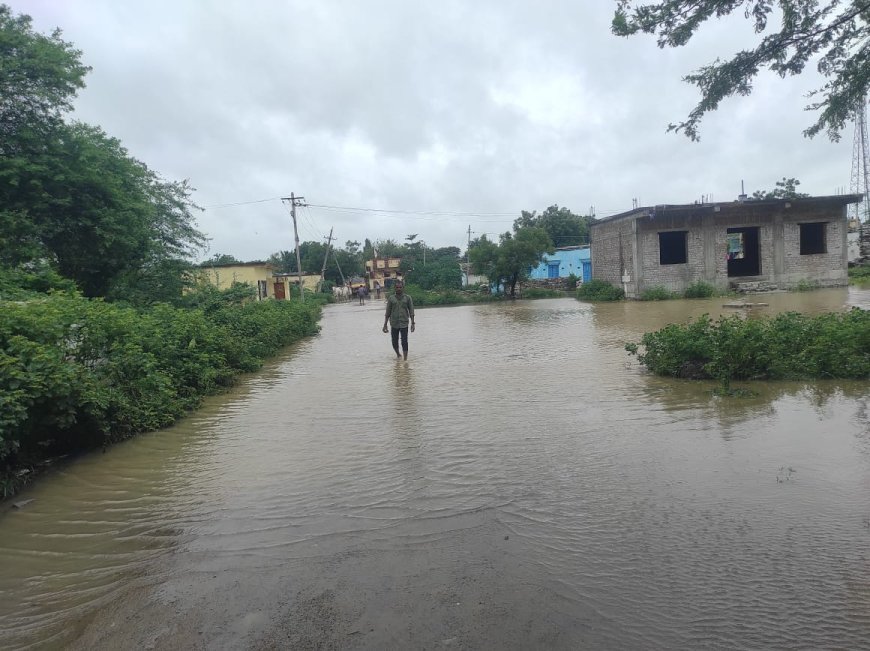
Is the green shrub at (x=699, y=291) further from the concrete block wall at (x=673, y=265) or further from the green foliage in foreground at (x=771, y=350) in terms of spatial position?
the green foliage in foreground at (x=771, y=350)

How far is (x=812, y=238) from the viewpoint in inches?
1286

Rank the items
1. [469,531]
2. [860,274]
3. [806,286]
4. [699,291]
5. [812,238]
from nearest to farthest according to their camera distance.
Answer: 1. [469,531]
2. [699,291]
3. [806,286]
4. [812,238]
5. [860,274]

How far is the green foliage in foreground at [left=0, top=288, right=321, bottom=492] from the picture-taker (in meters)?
5.38

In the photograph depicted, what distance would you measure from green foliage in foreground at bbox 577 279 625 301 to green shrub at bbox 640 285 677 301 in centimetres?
181

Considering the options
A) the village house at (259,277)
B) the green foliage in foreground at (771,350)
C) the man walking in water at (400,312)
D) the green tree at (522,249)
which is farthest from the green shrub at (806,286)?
the village house at (259,277)

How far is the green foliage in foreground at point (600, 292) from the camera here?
106 ft

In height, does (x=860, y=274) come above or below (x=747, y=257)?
below

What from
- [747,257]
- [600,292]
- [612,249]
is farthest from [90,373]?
[747,257]

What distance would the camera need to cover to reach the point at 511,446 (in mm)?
6051

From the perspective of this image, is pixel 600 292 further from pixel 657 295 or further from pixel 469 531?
pixel 469 531

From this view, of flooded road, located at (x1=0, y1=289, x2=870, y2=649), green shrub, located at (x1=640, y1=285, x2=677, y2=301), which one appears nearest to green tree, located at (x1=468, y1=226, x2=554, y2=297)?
green shrub, located at (x1=640, y1=285, x2=677, y2=301)

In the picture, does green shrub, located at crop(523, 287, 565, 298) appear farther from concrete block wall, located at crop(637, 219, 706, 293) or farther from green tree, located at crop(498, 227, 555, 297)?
concrete block wall, located at crop(637, 219, 706, 293)

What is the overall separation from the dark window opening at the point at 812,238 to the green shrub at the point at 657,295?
29.7ft

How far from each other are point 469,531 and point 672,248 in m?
32.9
